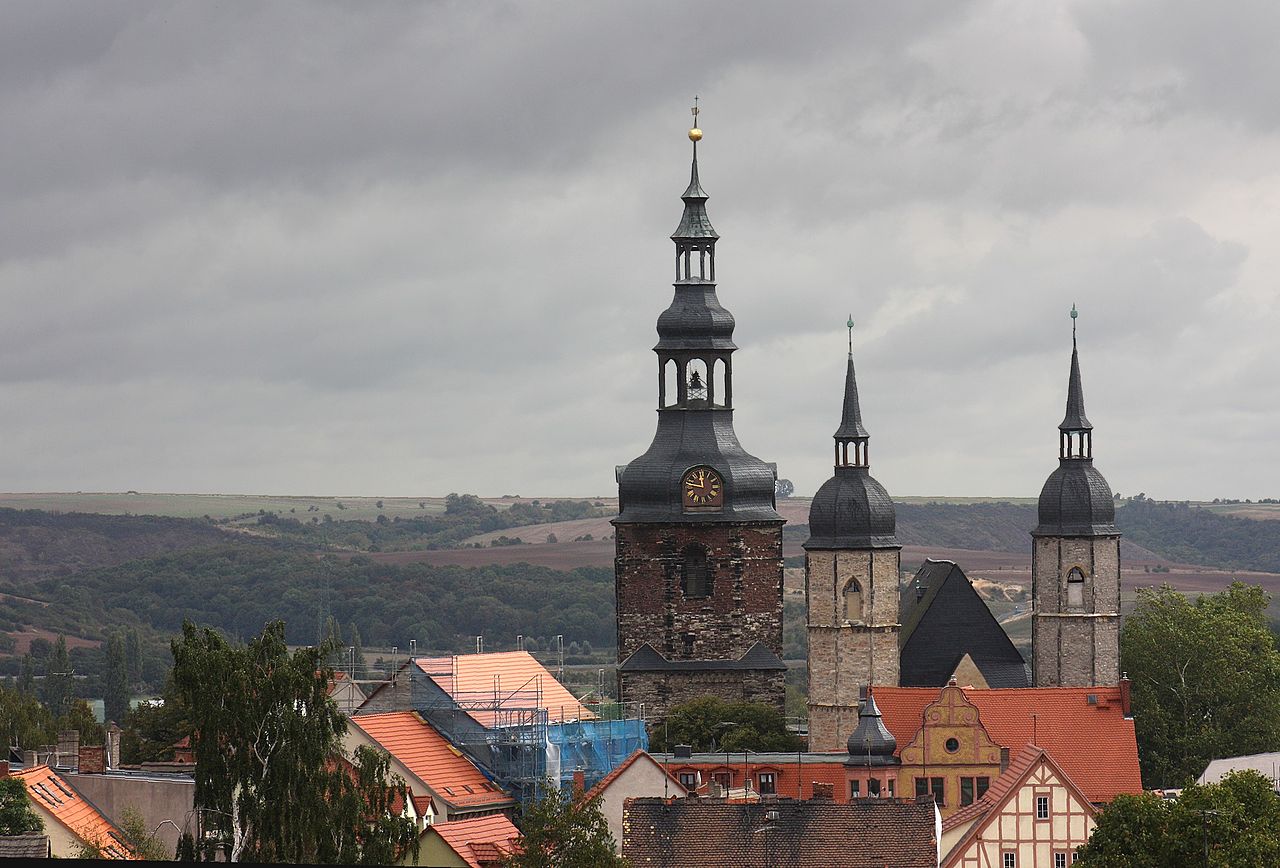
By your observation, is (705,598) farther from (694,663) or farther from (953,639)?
(953,639)

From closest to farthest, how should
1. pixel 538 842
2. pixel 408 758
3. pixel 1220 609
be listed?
pixel 538 842 → pixel 408 758 → pixel 1220 609

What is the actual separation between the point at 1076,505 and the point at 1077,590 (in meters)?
2.52

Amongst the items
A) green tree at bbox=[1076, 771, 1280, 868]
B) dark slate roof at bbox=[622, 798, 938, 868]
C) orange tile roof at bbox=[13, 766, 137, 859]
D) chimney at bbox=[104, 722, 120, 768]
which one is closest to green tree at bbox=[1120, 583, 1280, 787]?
chimney at bbox=[104, 722, 120, 768]

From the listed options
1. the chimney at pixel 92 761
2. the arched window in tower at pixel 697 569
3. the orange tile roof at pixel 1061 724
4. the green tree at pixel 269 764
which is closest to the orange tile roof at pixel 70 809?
the green tree at pixel 269 764

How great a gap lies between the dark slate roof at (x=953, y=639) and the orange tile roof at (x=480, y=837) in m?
30.0

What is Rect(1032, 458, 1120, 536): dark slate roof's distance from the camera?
3632 inches

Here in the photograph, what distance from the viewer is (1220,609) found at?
105 metres

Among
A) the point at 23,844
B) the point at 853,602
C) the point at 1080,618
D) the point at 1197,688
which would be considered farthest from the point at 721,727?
the point at 23,844

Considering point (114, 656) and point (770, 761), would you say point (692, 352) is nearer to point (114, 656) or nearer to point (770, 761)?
point (770, 761)

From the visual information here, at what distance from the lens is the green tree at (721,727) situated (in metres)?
88.2

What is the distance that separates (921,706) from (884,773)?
13.6 ft

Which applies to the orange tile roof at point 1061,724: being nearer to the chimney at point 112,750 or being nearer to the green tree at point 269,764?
the chimney at point 112,750

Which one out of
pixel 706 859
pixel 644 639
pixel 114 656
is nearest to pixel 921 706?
pixel 644 639

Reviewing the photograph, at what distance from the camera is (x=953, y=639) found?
95688mm
